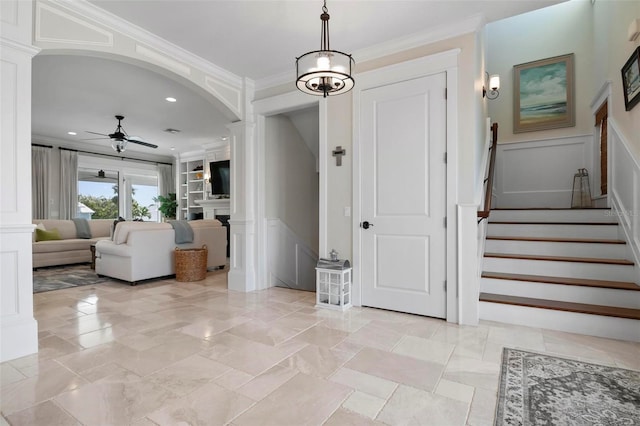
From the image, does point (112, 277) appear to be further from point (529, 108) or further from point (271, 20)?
point (529, 108)

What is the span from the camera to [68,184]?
7.88 m

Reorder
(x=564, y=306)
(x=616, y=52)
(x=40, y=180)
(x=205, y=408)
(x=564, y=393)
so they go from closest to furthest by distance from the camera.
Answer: (x=205, y=408)
(x=564, y=393)
(x=564, y=306)
(x=616, y=52)
(x=40, y=180)

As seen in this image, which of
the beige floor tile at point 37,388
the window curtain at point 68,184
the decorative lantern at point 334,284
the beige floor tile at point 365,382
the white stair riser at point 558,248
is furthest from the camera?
the window curtain at point 68,184

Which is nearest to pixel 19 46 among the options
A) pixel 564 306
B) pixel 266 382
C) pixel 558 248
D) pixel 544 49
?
pixel 266 382

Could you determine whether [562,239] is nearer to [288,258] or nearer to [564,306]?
[564,306]

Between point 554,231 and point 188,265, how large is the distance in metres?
4.91

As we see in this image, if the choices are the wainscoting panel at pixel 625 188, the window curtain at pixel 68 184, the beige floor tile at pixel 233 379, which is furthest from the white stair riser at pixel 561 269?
the window curtain at pixel 68 184

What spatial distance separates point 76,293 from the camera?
4258 mm

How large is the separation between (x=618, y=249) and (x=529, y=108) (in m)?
3.17

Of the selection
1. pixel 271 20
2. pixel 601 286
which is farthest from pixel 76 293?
pixel 601 286

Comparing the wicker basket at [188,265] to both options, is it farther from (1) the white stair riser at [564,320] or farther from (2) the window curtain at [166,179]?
(2) the window curtain at [166,179]

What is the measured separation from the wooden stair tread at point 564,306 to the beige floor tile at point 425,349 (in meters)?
0.83

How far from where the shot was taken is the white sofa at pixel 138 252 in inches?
185

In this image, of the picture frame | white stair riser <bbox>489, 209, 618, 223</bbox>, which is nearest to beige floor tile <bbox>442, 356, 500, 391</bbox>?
white stair riser <bbox>489, 209, 618, 223</bbox>
